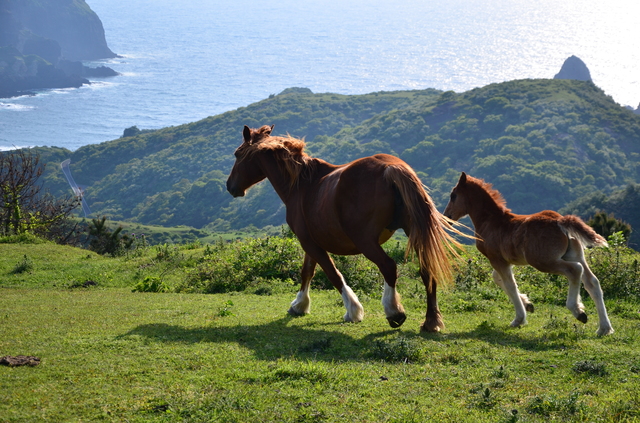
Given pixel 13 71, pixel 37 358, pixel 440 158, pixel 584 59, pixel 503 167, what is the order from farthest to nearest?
pixel 13 71 < pixel 584 59 < pixel 440 158 < pixel 503 167 < pixel 37 358

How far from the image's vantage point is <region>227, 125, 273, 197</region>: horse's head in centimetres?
965

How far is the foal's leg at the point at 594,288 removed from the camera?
751 centimetres

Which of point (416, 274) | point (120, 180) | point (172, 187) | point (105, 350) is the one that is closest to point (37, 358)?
point (105, 350)

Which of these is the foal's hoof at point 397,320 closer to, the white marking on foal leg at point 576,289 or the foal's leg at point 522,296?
the foal's leg at point 522,296

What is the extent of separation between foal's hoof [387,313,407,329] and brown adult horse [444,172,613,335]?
1668mm

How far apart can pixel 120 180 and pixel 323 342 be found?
351ft

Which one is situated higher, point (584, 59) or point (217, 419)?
point (584, 59)

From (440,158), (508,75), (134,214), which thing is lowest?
(134,214)

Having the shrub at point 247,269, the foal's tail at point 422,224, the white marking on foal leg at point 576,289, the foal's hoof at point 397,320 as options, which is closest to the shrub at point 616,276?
the white marking on foal leg at point 576,289

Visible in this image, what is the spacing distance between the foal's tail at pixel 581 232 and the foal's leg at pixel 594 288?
0.46 feet

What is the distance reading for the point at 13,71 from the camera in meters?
190

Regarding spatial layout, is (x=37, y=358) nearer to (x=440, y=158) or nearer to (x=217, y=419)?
(x=217, y=419)

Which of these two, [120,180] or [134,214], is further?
[120,180]

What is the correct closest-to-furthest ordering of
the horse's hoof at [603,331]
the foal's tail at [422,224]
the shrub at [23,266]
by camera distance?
the foal's tail at [422,224], the horse's hoof at [603,331], the shrub at [23,266]
